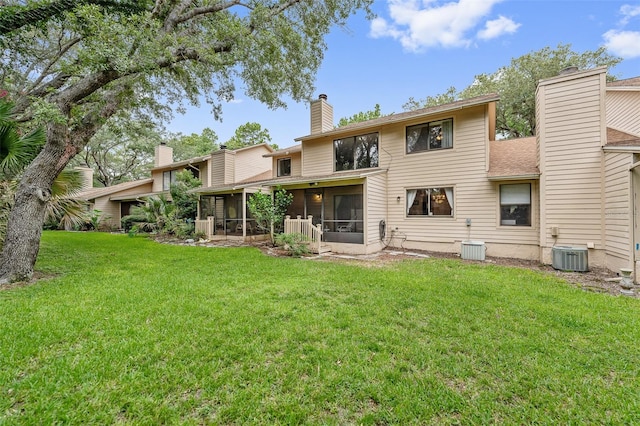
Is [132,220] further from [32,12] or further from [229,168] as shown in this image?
[32,12]

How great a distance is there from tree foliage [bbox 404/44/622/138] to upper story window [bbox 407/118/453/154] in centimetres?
1351

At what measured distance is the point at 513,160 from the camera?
9672 millimetres

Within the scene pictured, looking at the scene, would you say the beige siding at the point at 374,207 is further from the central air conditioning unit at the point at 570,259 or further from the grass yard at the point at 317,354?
the central air conditioning unit at the point at 570,259

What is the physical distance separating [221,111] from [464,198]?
10.2 m

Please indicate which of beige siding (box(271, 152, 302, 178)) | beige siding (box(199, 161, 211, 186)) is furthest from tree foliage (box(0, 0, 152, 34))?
beige siding (box(199, 161, 211, 186))

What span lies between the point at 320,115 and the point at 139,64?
7.88 m

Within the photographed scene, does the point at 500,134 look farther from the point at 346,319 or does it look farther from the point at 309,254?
the point at 346,319

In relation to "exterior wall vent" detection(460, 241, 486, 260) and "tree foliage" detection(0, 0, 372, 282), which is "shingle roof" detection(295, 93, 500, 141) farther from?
"exterior wall vent" detection(460, 241, 486, 260)

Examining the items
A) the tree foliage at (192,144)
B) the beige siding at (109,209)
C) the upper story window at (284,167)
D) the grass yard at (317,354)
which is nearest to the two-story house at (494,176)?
the upper story window at (284,167)

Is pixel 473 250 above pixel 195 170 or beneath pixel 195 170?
beneath

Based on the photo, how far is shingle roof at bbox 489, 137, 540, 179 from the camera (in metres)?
8.48

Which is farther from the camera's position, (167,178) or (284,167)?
(167,178)

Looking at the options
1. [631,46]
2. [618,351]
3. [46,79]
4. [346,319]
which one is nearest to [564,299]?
[618,351]

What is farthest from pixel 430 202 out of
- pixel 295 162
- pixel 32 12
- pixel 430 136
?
pixel 32 12
